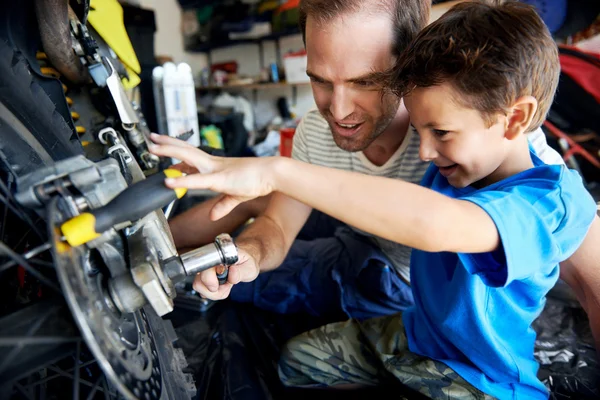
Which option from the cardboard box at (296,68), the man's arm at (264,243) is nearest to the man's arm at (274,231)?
the man's arm at (264,243)

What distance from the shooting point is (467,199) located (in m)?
0.49

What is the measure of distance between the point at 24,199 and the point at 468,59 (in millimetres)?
551

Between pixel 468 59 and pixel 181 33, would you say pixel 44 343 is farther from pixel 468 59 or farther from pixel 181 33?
pixel 181 33

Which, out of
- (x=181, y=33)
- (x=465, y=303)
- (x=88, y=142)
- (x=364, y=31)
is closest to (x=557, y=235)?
(x=465, y=303)

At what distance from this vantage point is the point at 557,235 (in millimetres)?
539

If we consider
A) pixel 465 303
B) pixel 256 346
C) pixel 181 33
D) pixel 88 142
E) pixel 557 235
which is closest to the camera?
pixel 557 235

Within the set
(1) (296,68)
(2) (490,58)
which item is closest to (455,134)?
(2) (490,58)

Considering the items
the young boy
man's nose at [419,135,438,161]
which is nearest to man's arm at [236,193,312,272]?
the young boy

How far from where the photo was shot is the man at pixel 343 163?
70cm

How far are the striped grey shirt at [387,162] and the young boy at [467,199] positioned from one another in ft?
0.50

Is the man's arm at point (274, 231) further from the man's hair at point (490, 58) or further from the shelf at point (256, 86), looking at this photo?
the shelf at point (256, 86)

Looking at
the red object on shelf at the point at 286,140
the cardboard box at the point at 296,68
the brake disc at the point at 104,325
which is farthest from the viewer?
the cardboard box at the point at 296,68

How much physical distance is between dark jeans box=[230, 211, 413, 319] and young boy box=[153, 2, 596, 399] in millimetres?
170

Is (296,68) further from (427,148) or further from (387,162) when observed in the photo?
(427,148)
